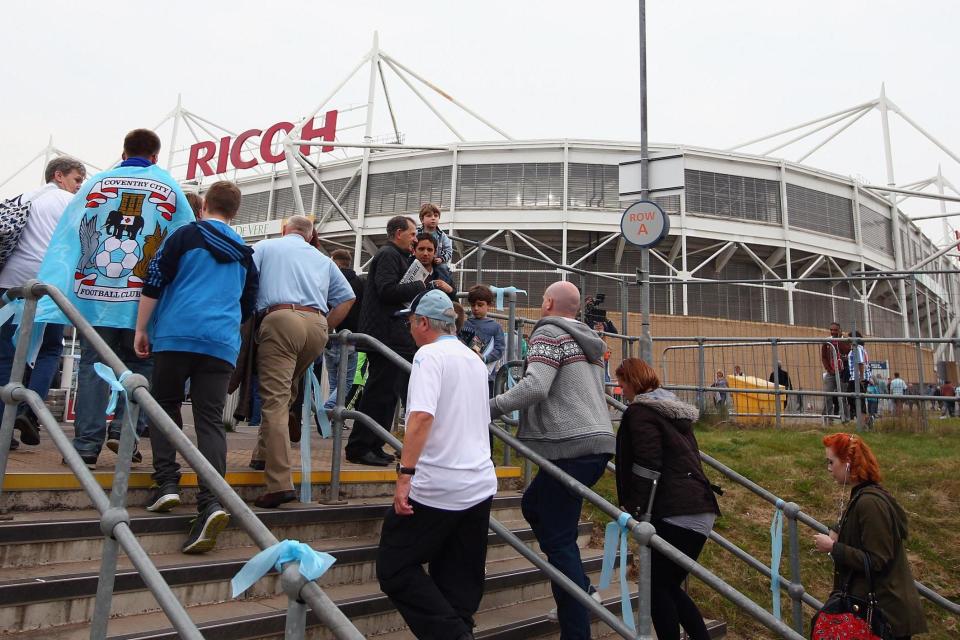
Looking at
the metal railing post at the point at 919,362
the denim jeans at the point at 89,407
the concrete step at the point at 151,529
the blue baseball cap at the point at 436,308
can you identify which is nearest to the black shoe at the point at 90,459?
the denim jeans at the point at 89,407

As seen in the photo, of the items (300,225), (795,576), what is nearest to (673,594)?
(795,576)

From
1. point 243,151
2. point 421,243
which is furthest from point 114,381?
point 243,151

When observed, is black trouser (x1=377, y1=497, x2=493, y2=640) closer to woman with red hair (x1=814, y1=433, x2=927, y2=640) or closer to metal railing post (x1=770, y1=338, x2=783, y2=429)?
woman with red hair (x1=814, y1=433, x2=927, y2=640)

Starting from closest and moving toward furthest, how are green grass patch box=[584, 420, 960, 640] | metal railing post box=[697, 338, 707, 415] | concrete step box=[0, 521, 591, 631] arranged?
concrete step box=[0, 521, 591, 631], green grass patch box=[584, 420, 960, 640], metal railing post box=[697, 338, 707, 415]

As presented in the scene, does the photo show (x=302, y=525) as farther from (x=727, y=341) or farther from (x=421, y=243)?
(x=727, y=341)

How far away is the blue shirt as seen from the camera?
450 cm

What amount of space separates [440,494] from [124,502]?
123cm

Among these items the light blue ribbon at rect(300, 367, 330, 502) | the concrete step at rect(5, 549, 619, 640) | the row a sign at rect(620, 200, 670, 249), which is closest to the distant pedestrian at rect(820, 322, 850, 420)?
the row a sign at rect(620, 200, 670, 249)

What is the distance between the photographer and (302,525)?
4.27 metres

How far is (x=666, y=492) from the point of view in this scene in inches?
159

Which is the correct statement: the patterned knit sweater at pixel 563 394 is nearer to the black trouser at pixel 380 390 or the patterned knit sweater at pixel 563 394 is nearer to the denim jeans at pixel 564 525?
the denim jeans at pixel 564 525

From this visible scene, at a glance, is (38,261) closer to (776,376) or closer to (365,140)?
(776,376)

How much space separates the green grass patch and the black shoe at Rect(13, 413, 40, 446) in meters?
4.29

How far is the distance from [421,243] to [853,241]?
32.1 meters
